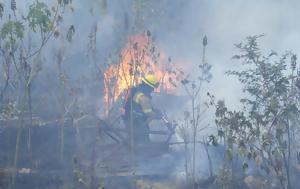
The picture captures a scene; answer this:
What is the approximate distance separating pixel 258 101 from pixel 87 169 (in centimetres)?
507

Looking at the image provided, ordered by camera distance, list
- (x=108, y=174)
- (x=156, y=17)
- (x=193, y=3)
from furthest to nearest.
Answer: (x=193, y=3) → (x=156, y=17) → (x=108, y=174)

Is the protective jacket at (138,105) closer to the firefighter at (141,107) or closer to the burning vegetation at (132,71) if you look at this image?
the firefighter at (141,107)

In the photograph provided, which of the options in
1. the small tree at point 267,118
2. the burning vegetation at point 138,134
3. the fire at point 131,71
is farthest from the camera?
the fire at point 131,71

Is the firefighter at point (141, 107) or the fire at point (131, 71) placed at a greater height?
Answer: the fire at point (131, 71)

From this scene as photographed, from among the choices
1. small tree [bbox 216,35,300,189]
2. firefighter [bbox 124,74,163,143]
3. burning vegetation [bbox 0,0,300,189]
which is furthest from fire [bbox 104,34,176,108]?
small tree [bbox 216,35,300,189]

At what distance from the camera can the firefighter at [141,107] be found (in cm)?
1186

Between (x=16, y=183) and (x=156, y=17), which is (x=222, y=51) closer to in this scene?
(x=156, y=17)

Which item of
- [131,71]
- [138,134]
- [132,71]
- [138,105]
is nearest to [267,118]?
[131,71]

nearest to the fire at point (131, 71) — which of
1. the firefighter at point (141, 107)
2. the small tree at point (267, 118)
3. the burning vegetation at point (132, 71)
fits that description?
the burning vegetation at point (132, 71)

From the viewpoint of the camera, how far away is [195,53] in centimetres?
2886

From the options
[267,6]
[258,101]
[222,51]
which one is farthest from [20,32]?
[222,51]

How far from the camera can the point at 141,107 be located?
469 inches

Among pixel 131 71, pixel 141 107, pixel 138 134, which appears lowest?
pixel 138 134

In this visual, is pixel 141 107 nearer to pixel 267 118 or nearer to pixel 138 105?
pixel 138 105
